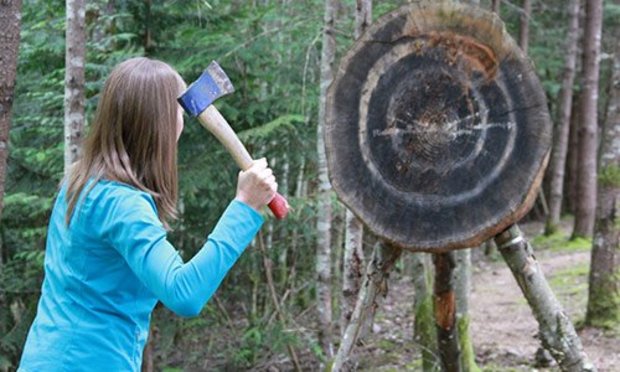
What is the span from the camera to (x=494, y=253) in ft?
51.7

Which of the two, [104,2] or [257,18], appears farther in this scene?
[257,18]

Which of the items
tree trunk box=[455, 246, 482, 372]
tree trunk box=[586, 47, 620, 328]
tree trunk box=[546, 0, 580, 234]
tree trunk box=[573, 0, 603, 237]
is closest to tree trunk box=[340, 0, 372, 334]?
tree trunk box=[455, 246, 482, 372]

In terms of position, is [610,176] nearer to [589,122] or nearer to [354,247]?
[354,247]

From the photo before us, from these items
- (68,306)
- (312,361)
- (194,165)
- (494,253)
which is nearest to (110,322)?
(68,306)

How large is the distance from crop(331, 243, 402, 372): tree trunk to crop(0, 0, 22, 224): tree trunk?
2095mm

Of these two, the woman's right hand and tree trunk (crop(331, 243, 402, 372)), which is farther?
tree trunk (crop(331, 243, 402, 372))

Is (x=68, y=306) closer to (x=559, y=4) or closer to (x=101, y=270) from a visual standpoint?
(x=101, y=270)

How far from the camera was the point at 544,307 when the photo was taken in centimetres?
417

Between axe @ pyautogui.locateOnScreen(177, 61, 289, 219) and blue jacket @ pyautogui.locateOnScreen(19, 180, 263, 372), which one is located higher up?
axe @ pyautogui.locateOnScreen(177, 61, 289, 219)

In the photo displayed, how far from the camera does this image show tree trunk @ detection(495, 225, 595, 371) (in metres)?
4.14

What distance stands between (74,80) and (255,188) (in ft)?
12.4

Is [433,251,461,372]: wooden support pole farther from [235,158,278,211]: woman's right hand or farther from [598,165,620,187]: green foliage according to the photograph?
[598,165,620,187]: green foliage

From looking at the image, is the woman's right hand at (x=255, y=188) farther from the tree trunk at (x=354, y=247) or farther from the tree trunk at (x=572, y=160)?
the tree trunk at (x=572, y=160)

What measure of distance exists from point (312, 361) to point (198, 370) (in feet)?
4.13
